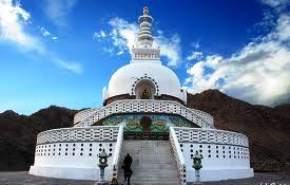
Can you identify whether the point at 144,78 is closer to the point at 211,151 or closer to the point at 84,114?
the point at 84,114

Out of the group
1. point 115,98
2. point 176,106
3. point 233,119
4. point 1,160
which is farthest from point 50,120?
point 176,106

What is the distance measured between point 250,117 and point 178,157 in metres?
85.1

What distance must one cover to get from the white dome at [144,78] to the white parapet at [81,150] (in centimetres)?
1004

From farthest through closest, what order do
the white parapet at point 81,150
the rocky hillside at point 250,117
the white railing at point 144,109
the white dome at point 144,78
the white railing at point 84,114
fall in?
the rocky hillside at point 250,117
the white dome at point 144,78
the white railing at point 84,114
the white railing at point 144,109
the white parapet at point 81,150

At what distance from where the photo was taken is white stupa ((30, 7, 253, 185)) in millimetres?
20156

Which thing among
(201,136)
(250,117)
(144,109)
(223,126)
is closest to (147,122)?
(144,109)

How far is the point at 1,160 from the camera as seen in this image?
2137 inches

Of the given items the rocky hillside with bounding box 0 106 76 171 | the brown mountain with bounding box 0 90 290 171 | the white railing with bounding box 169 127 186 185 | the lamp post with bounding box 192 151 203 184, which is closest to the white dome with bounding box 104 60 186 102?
the white railing with bounding box 169 127 186 185

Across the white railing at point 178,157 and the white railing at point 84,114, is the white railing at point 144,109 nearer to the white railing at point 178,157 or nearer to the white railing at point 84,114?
the white railing at point 84,114

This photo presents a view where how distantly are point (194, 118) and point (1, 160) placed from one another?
35.6m

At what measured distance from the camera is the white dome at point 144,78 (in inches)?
1273

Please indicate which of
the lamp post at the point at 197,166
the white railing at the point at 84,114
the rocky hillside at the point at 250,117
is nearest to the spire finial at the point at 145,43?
the white railing at the point at 84,114

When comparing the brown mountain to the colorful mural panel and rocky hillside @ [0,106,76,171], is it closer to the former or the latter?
rocky hillside @ [0,106,76,171]

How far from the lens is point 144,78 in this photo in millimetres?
32375
